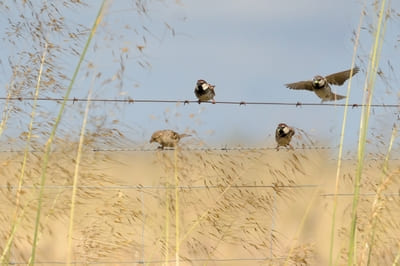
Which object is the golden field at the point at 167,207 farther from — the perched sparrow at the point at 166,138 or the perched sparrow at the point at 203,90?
the perched sparrow at the point at 203,90

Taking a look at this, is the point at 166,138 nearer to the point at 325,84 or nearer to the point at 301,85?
the point at 325,84

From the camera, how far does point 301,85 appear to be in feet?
26.7

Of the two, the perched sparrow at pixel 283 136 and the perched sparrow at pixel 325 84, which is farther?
the perched sparrow at pixel 325 84

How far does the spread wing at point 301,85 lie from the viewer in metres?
7.92

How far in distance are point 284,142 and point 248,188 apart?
2116 millimetres

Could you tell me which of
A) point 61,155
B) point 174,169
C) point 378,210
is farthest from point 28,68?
point 378,210

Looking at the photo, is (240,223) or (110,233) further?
(240,223)

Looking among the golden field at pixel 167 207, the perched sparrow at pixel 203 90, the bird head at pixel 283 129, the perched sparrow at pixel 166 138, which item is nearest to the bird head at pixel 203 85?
the perched sparrow at pixel 203 90

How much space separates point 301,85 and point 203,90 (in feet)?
3.17

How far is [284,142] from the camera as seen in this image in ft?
21.6

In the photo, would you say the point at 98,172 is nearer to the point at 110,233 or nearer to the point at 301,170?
the point at 110,233

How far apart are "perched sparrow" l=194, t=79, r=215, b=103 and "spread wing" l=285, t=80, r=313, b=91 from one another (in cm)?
72

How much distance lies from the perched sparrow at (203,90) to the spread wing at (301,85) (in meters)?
0.72

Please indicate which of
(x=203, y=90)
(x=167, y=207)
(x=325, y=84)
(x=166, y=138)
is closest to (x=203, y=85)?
(x=203, y=90)
